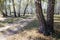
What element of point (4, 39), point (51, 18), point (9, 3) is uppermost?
point (9, 3)

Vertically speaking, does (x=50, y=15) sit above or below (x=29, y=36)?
above

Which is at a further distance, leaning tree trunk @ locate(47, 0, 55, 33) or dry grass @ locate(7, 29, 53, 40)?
leaning tree trunk @ locate(47, 0, 55, 33)

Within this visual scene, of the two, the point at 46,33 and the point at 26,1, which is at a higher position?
the point at 26,1

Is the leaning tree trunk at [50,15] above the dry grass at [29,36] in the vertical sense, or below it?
above

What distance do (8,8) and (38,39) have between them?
31.1 ft

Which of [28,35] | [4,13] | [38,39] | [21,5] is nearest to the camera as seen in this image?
[38,39]

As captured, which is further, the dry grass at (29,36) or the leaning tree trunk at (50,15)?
the leaning tree trunk at (50,15)

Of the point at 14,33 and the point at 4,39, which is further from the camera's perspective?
the point at 14,33

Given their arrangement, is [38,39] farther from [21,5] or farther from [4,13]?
[21,5]

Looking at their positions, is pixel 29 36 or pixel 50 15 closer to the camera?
pixel 29 36

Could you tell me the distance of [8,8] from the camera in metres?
15.4

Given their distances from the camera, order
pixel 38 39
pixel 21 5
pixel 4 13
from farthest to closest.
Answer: pixel 21 5, pixel 4 13, pixel 38 39

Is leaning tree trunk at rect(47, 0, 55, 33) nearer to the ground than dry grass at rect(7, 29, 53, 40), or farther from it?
farther from it

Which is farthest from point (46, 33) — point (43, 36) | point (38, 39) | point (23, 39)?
point (23, 39)
